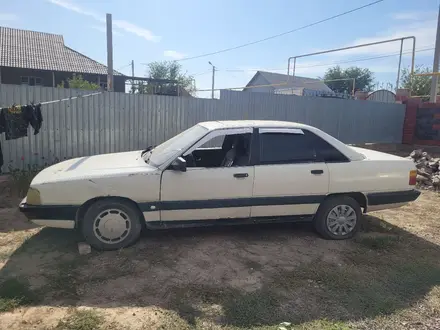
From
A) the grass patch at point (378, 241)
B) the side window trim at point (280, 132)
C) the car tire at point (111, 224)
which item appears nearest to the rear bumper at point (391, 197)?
the grass patch at point (378, 241)

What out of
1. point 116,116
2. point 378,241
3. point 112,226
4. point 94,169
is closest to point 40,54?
point 116,116

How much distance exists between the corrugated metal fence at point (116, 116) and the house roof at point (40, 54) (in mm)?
15321

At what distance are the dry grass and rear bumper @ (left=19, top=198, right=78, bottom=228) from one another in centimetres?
39

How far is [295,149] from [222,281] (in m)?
1.98

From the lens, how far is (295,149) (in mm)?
4527

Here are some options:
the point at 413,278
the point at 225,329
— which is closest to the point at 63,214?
the point at 225,329

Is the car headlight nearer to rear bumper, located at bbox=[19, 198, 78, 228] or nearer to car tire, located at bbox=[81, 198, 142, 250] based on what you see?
rear bumper, located at bbox=[19, 198, 78, 228]

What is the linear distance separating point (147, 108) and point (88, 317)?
601 centimetres

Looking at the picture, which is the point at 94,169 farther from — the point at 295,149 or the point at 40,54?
the point at 40,54

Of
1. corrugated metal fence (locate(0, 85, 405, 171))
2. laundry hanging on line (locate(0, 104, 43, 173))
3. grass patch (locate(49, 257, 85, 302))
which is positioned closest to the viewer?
grass patch (locate(49, 257, 85, 302))

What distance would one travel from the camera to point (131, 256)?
3.94m

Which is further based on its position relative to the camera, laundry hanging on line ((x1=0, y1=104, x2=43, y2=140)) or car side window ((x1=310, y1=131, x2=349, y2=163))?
laundry hanging on line ((x1=0, y1=104, x2=43, y2=140))

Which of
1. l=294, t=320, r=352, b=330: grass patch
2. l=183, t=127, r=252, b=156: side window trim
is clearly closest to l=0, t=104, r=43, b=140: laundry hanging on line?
l=183, t=127, r=252, b=156: side window trim

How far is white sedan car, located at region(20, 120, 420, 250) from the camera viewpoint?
3.95 meters
